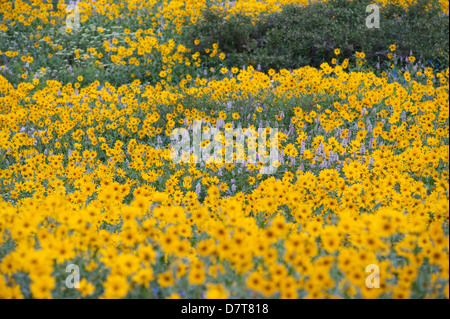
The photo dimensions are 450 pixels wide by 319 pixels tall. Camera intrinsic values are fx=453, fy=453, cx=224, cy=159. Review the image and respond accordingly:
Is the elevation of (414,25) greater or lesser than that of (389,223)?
greater

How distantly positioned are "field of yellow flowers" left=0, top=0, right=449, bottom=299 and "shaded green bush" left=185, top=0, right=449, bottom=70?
0.49 meters

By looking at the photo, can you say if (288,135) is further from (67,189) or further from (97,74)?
(97,74)

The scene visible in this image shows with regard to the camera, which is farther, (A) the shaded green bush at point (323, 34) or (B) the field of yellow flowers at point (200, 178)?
(A) the shaded green bush at point (323, 34)

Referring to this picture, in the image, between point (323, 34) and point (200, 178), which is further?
point (323, 34)

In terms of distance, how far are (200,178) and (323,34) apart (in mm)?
4636

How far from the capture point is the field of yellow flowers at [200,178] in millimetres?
2641

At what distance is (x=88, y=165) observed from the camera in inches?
255

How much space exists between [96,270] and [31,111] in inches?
200

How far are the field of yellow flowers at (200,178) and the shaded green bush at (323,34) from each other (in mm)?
488

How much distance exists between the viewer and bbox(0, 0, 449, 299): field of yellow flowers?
2641 millimetres

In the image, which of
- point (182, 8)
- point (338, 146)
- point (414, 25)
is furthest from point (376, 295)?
point (182, 8)

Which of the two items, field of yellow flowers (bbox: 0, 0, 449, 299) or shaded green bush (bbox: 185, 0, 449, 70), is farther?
shaded green bush (bbox: 185, 0, 449, 70)

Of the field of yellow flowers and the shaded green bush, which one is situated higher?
the shaded green bush

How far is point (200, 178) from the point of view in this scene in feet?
19.6
